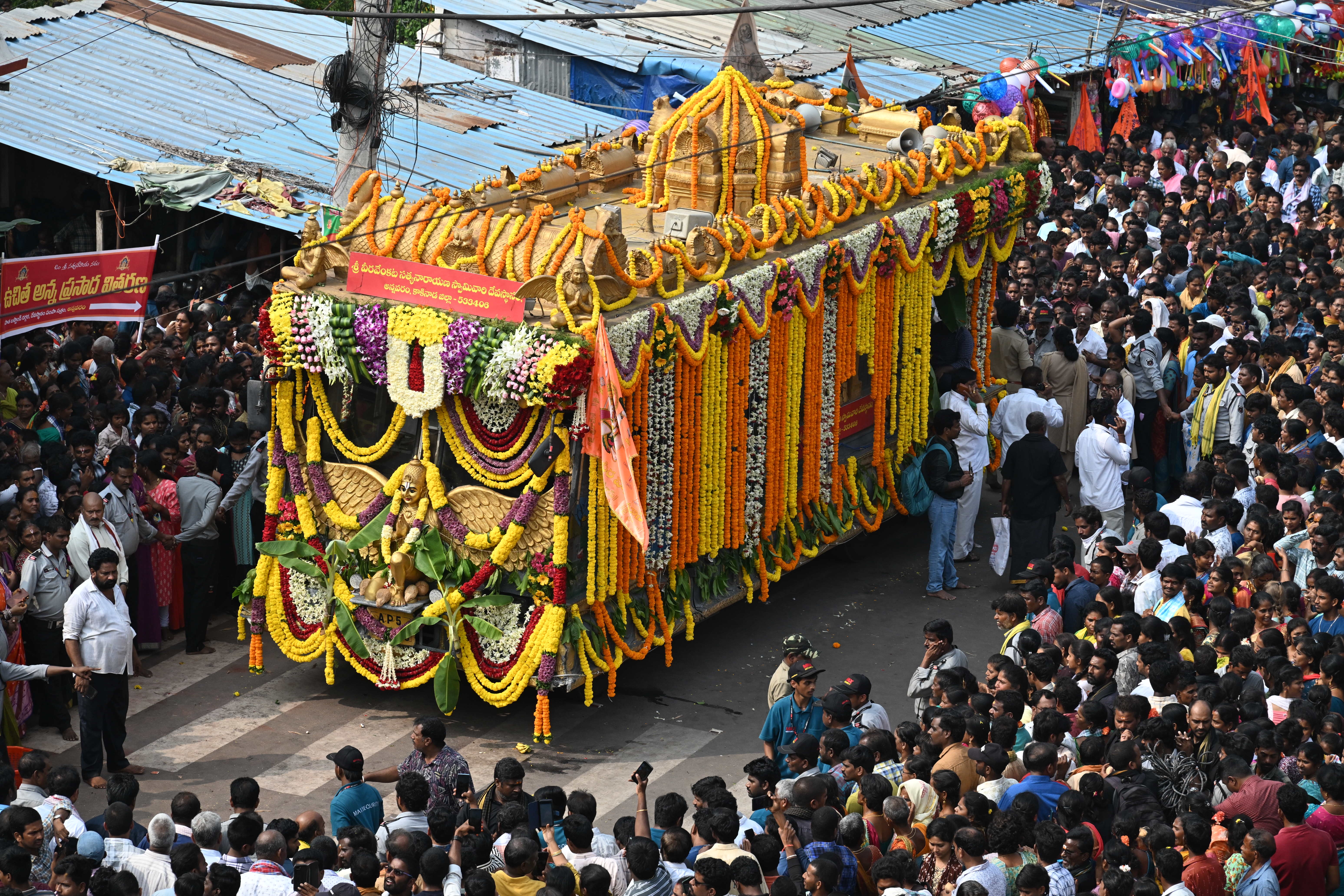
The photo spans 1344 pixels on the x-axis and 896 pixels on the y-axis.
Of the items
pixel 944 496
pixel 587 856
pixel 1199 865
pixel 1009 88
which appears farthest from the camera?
pixel 1009 88

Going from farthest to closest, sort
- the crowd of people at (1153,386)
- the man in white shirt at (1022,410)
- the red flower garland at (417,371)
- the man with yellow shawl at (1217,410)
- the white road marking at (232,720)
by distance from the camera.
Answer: the man in white shirt at (1022,410) → the man with yellow shawl at (1217,410) → the crowd of people at (1153,386) → the white road marking at (232,720) → the red flower garland at (417,371)

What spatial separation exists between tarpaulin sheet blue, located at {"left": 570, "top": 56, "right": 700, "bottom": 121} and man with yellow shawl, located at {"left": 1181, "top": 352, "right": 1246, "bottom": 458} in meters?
9.96

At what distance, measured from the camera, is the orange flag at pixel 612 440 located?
10.7 m

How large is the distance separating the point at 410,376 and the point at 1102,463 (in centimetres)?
612

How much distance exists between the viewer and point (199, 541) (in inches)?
494

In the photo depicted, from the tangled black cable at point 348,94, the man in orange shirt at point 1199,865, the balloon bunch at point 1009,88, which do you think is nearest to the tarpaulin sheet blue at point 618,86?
the balloon bunch at point 1009,88

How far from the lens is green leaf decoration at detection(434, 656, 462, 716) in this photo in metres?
11.4

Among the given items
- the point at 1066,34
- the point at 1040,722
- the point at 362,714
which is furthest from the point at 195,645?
the point at 1066,34

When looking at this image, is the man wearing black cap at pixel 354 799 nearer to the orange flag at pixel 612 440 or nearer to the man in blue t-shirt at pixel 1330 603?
the orange flag at pixel 612 440

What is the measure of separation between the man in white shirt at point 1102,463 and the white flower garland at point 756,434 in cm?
312

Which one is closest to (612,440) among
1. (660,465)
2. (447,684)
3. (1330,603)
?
(660,465)

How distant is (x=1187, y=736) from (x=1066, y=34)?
65.8ft

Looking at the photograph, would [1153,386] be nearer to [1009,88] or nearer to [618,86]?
[1009,88]

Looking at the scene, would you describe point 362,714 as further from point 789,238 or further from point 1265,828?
point 1265,828
